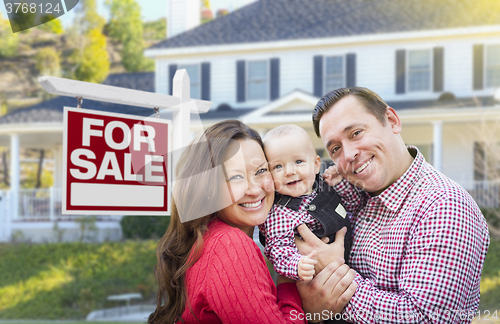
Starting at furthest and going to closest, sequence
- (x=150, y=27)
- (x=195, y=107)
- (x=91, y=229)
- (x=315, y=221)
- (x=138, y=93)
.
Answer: (x=150, y=27) < (x=91, y=229) < (x=195, y=107) < (x=138, y=93) < (x=315, y=221)

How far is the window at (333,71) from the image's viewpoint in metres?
15.2

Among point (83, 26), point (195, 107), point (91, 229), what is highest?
point (83, 26)

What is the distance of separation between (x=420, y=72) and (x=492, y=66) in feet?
6.76

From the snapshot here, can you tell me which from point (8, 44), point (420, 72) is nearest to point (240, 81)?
point (420, 72)

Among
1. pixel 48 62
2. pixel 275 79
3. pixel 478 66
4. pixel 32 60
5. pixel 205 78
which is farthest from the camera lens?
pixel 32 60

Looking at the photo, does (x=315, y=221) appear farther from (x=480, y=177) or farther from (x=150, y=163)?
(x=480, y=177)

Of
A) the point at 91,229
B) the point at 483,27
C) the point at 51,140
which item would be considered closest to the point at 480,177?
the point at 483,27

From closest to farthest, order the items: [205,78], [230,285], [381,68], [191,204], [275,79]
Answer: [230,285] < [191,204] < [381,68] < [275,79] < [205,78]

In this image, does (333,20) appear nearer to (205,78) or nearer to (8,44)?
(205,78)

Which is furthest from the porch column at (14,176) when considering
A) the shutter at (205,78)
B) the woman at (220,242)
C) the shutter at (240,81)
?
the woman at (220,242)

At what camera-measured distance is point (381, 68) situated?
49.1 ft

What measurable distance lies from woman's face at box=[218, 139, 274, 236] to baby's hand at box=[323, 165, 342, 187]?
454mm

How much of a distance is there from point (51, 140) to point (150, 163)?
16.1 m

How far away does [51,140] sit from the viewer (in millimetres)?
17672
